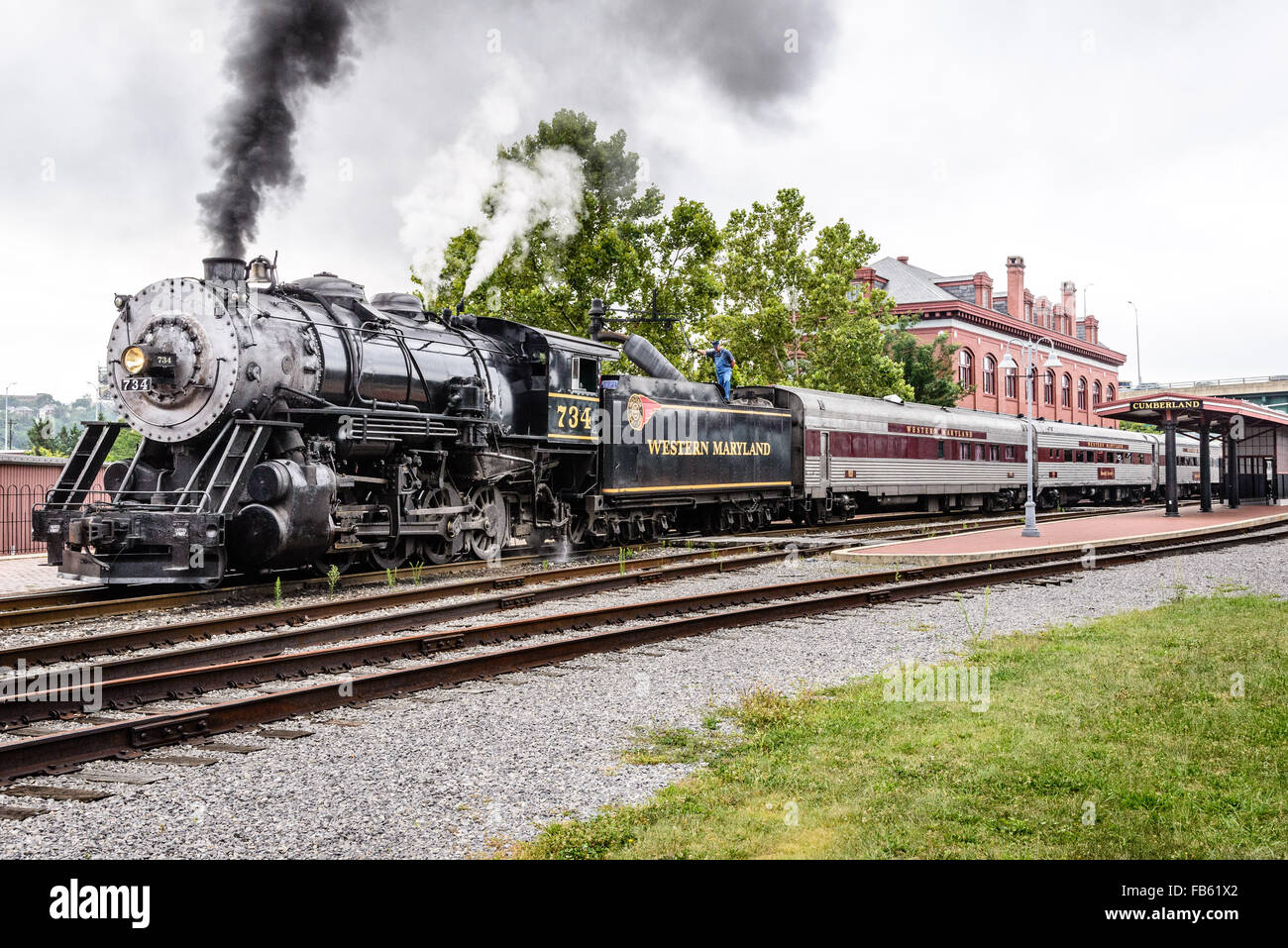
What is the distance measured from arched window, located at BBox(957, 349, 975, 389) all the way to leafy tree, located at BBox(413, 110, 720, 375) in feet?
91.7

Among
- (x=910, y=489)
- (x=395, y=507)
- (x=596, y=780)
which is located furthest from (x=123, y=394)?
(x=910, y=489)

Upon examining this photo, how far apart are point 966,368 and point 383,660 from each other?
169 ft

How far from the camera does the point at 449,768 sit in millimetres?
5598

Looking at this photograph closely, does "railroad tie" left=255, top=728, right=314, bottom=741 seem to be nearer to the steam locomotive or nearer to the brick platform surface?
the steam locomotive

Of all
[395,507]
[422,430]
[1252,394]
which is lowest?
[395,507]

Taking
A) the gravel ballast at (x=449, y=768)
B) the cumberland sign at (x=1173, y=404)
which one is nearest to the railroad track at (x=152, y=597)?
the gravel ballast at (x=449, y=768)

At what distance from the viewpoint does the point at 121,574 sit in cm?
1129

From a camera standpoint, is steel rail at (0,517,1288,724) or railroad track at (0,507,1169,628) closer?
steel rail at (0,517,1288,724)

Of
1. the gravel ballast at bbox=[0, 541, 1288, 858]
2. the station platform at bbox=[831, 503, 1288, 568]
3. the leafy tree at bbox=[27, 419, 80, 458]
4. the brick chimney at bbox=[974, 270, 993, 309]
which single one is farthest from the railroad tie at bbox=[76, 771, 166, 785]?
the brick chimney at bbox=[974, 270, 993, 309]

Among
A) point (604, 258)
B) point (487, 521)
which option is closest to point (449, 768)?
point (487, 521)

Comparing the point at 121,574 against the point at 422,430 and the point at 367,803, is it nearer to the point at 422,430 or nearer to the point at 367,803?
the point at 422,430

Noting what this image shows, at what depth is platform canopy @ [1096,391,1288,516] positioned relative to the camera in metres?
27.6

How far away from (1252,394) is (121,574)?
10825cm

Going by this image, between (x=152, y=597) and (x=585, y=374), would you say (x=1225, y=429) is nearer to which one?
(x=585, y=374)
